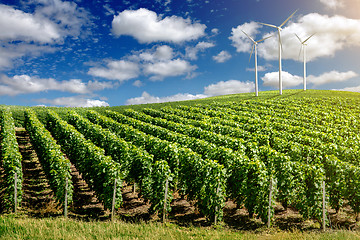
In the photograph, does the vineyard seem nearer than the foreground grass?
A: No

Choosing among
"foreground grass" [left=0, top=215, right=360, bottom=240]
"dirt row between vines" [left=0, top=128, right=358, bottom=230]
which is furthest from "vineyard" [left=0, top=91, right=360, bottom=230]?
"foreground grass" [left=0, top=215, right=360, bottom=240]

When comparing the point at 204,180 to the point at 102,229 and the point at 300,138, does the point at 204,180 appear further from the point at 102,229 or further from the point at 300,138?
the point at 300,138

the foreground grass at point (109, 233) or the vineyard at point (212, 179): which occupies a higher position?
the vineyard at point (212, 179)

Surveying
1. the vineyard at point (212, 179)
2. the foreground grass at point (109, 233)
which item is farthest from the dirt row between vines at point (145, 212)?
the foreground grass at point (109, 233)

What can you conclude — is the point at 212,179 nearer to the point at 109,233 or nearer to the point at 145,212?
the point at 145,212

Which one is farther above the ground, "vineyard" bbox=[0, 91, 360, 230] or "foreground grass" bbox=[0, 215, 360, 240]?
"vineyard" bbox=[0, 91, 360, 230]

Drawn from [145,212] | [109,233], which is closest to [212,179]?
[145,212]

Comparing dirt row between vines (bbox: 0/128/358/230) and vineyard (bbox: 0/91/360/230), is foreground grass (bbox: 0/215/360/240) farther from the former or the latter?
vineyard (bbox: 0/91/360/230)

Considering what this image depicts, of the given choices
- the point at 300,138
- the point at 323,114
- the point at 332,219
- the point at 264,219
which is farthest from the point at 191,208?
the point at 323,114

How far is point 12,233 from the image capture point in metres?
9.30

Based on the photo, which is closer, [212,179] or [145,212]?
[212,179]

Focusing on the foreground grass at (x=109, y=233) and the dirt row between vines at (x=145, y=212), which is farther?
the dirt row between vines at (x=145, y=212)

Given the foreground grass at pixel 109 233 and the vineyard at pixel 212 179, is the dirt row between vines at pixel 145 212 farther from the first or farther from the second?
the foreground grass at pixel 109 233

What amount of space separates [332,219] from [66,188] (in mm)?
14352
